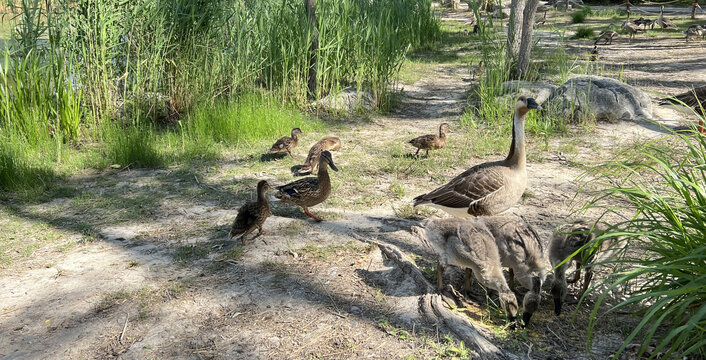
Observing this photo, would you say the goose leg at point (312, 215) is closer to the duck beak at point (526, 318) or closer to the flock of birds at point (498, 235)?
the flock of birds at point (498, 235)

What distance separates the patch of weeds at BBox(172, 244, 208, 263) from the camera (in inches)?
213

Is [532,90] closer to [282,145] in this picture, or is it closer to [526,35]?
[526,35]

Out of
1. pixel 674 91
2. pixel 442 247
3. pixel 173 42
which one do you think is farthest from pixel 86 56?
pixel 674 91

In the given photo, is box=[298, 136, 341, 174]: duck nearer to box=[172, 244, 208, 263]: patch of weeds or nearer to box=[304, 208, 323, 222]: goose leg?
box=[304, 208, 323, 222]: goose leg

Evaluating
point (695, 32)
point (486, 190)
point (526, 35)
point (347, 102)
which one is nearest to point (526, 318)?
point (486, 190)

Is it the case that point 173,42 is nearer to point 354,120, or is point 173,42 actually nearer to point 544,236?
point 354,120

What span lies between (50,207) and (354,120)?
19.6ft

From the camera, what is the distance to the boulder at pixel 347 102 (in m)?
11.5

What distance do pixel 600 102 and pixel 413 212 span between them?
18.8 ft

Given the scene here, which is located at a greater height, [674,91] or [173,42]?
[173,42]

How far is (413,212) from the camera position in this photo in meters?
6.54

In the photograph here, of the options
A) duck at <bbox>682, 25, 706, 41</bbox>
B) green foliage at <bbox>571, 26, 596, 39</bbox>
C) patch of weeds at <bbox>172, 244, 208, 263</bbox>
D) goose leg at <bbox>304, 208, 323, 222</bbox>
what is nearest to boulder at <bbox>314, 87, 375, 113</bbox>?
goose leg at <bbox>304, 208, 323, 222</bbox>

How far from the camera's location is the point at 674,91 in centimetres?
1246

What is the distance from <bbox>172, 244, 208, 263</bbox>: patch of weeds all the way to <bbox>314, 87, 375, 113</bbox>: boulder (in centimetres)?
620
